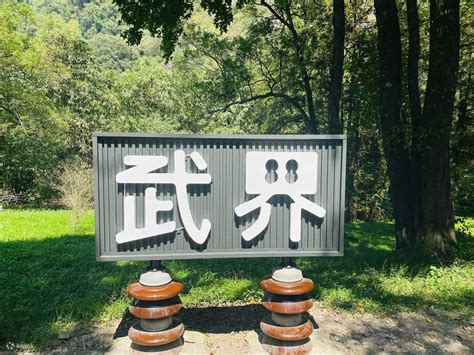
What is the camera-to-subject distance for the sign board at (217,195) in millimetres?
2873

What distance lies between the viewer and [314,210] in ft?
9.99

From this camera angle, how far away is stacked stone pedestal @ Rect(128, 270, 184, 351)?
2.94 meters

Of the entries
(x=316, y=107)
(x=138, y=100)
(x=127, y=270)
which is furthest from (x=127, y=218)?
(x=138, y=100)

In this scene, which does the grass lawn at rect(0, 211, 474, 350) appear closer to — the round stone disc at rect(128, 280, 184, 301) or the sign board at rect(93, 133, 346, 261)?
the round stone disc at rect(128, 280, 184, 301)

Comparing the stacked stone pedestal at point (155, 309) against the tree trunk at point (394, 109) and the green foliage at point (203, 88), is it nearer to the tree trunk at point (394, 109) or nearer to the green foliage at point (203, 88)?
the tree trunk at point (394, 109)

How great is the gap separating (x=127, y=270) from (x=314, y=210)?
12.5 ft

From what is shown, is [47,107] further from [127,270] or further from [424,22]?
[424,22]

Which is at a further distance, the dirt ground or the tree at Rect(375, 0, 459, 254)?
the tree at Rect(375, 0, 459, 254)

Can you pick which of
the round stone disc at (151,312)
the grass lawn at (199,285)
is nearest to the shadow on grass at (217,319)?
the grass lawn at (199,285)

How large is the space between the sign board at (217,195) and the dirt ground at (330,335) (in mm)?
1046

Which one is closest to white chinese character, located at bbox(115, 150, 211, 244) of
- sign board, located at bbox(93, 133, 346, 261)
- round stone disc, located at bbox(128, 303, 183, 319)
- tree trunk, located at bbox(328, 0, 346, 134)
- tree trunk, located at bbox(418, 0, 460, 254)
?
sign board, located at bbox(93, 133, 346, 261)

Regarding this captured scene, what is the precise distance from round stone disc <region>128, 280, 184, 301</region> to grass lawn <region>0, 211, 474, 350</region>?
1302 mm

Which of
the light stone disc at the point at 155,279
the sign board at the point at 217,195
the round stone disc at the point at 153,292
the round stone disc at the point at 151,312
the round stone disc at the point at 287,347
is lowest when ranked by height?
the round stone disc at the point at 287,347

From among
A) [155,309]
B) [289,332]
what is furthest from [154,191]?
[289,332]
